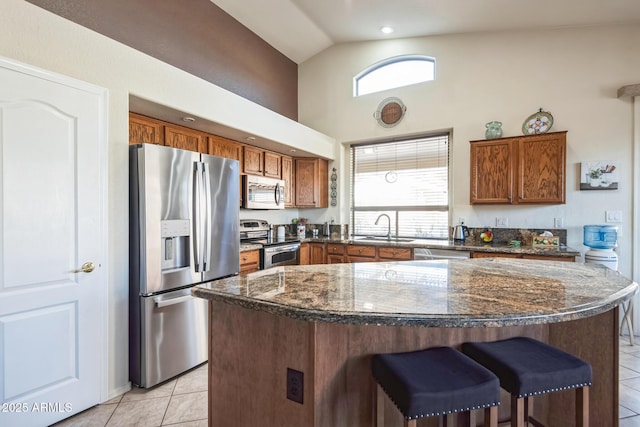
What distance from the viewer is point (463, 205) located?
4.17m

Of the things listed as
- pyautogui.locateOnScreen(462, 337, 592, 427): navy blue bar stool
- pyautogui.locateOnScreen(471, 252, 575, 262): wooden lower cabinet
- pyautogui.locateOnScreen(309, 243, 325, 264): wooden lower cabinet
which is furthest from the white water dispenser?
pyautogui.locateOnScreen(309, 243, 325, 264): wooden lower cabinet

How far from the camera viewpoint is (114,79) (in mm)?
2238

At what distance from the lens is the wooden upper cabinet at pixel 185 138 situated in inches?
120

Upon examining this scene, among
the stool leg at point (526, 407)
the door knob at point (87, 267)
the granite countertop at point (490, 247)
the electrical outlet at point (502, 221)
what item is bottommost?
the stool leg at point (526, 407)

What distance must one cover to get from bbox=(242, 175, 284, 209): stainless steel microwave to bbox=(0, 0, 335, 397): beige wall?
124cm

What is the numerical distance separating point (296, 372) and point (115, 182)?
1.88 metres

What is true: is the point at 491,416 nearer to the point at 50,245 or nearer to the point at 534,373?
the point at 534,373

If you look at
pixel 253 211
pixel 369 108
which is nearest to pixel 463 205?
pixel 369 108

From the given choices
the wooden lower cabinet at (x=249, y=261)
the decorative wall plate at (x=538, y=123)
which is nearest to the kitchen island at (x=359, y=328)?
the wooden lower cabinet at (x=249, y=261)

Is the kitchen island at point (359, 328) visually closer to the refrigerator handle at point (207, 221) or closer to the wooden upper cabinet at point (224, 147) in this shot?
the refrigerator handle at point (207, 221)

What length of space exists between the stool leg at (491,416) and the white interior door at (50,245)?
2300 millimetres

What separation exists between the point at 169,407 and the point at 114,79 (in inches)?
91.5

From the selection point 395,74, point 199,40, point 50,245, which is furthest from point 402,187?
point 50,245

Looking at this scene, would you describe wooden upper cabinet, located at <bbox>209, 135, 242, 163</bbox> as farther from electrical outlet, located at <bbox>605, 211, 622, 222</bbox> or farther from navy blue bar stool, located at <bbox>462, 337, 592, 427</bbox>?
electrical outlet, located at <bbox>605, 211, 622, 222</bbox>
